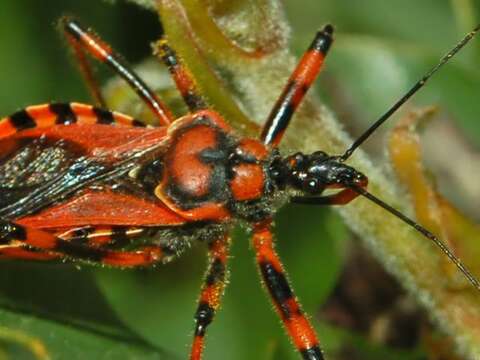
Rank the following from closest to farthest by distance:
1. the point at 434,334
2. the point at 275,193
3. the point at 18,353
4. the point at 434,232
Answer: the point at 18,353 → the point at 434,232 → the point at 275,193 → the point at 434,334

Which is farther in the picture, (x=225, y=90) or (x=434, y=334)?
(x=434, y=334)

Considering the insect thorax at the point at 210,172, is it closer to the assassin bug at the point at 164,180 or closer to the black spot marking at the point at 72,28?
the assassin bug at the point at 164,180

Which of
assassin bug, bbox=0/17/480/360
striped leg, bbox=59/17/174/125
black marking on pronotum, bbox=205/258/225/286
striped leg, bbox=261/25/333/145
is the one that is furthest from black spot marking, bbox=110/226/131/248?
striped leg, bbox=261/25/333/145

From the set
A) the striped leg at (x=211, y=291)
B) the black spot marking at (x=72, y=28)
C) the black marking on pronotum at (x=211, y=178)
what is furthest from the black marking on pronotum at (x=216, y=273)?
the black spot marking at (x=72, y=28)

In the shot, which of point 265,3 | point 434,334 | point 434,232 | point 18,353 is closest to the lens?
point 18,353

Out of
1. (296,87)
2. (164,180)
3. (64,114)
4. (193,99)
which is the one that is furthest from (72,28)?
(296,87)

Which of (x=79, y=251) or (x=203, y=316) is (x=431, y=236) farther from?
(x=79, y=251)

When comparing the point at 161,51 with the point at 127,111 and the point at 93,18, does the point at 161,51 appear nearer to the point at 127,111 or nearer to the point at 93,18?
the point at 127,111

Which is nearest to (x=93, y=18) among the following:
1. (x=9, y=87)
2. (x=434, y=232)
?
(x=9, y=87)
